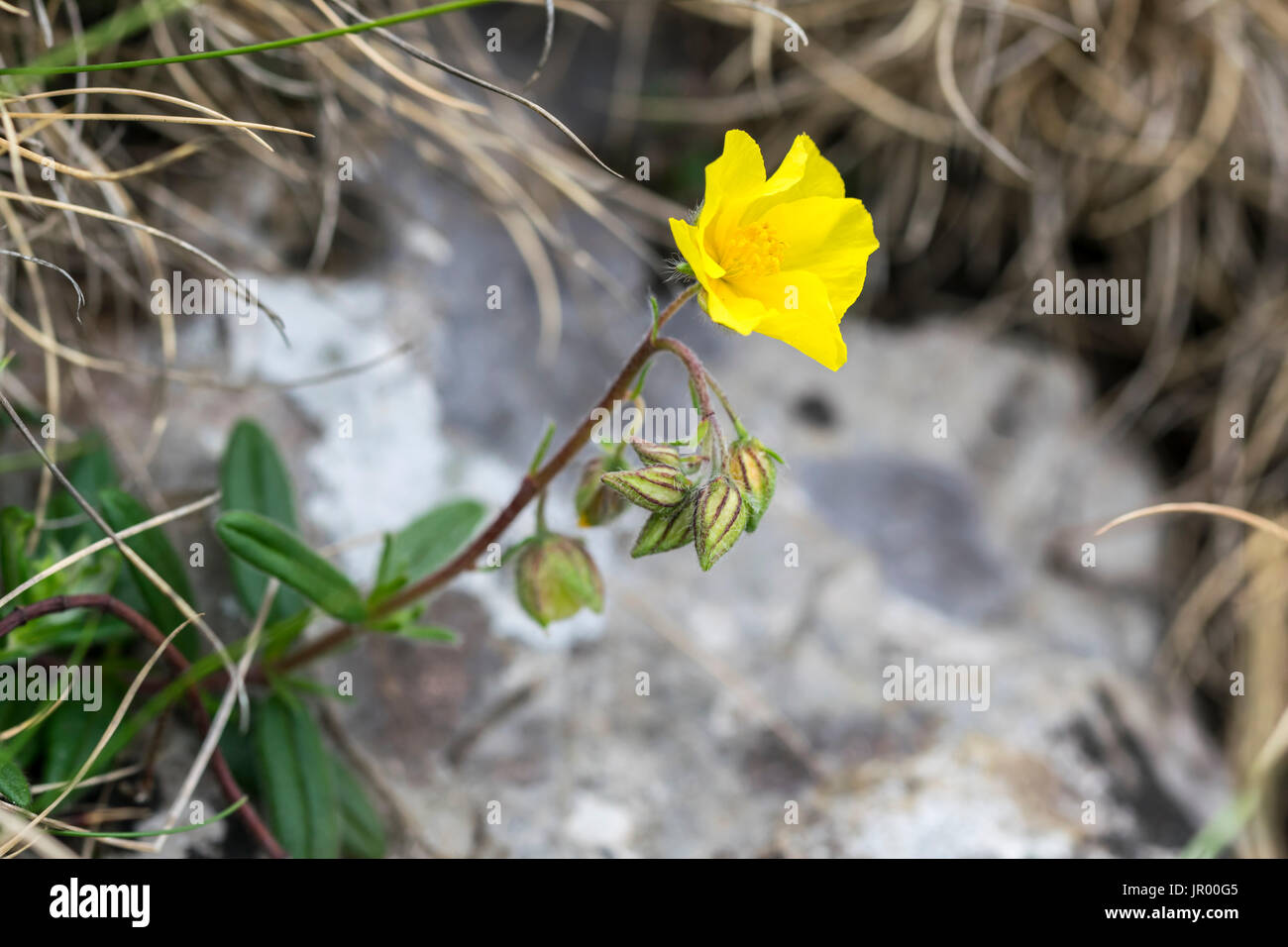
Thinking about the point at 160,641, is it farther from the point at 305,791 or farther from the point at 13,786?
the point at 305,791

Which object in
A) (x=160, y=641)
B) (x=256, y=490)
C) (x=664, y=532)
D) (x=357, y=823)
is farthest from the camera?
(x=256, y=490)

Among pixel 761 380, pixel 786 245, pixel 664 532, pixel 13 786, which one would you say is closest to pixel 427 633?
pixel 664 532

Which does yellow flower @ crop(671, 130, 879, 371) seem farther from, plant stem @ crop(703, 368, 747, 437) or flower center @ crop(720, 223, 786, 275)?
plant stem @ crop(703, 368, 747, 437)

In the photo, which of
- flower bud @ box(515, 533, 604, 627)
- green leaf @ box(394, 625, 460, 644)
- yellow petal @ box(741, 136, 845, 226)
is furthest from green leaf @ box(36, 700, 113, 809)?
yellow petal @ box(741, 136, 845, 226)

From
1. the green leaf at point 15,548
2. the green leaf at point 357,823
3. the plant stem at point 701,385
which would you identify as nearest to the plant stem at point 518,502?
the plant stem at point 701,385

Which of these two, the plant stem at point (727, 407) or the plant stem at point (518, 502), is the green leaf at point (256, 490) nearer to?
the plant stem at point (518, 502)
